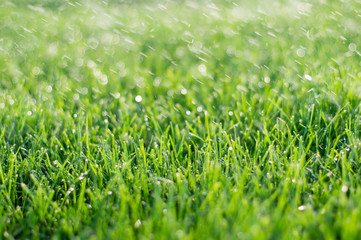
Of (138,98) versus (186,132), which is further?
(138,98)

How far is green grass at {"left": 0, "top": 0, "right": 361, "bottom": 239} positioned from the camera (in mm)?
1065

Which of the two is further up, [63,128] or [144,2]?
[63,128]

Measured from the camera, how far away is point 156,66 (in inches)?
106

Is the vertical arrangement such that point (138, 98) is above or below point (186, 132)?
below

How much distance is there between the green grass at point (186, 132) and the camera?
1.07 m

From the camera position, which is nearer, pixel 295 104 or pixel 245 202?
pixel 245 202

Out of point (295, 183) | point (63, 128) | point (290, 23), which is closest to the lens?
point (295, 183)

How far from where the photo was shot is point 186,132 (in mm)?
1592

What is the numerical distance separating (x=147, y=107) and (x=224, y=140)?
566 millimetres

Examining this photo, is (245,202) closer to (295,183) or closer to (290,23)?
(295,183)

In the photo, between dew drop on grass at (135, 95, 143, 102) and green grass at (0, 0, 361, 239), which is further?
dew drop on grass at (135, 95, 143, 102)

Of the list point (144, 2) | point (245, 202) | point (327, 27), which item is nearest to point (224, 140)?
point (245, 202)

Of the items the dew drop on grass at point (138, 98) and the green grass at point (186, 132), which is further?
the dew drop on grass at point (138, 98)

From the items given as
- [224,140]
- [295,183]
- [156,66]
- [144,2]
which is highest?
[295,183]
